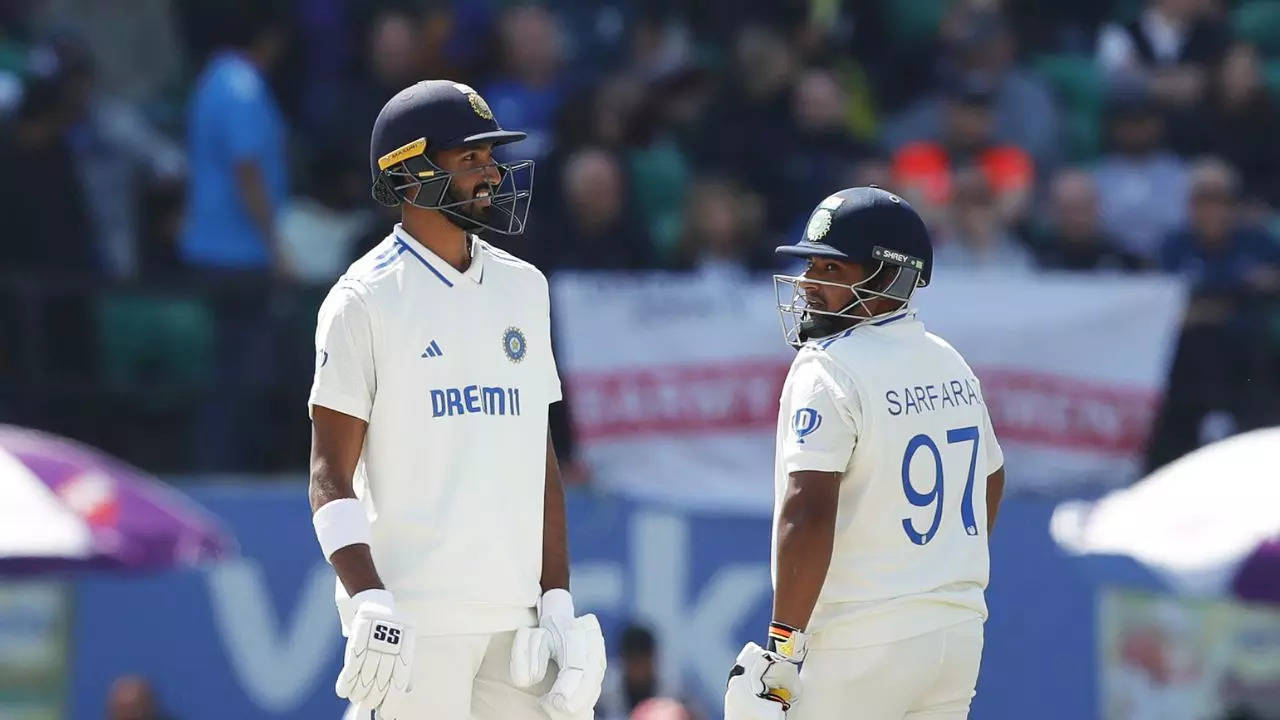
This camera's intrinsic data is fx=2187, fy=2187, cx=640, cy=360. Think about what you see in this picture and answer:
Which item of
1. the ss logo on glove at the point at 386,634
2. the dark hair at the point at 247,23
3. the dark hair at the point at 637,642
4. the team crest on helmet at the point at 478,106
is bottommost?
the dark hair at the point at 637,642

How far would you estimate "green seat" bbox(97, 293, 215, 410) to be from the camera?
34.5 ft

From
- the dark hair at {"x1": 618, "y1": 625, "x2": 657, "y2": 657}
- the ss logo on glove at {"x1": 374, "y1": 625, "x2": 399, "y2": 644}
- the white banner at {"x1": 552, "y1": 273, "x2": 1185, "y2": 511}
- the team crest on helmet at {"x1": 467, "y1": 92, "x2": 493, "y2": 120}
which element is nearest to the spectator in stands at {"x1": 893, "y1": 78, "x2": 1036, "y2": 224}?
the white banner at {"x1": 552, "y1": 273, "x2": 1185, "y2": 511}

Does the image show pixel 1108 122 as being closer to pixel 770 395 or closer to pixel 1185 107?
pixel 1185 107

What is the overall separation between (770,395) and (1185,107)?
3.61 m

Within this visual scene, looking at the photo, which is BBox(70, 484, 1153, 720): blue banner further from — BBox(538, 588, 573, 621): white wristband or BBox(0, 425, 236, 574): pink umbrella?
BBox(538, 588, 573, 621): white wristband

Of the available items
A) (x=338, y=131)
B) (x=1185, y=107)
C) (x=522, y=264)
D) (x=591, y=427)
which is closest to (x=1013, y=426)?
(x=591, y=427)

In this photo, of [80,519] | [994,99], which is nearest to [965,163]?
[994,99]

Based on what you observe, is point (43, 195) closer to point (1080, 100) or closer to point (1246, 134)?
point (1080, 100)

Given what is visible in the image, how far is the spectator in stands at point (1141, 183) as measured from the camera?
38.1ft

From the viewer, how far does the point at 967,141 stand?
1155 centimetres

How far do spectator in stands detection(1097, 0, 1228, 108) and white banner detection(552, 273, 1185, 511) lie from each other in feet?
9.15

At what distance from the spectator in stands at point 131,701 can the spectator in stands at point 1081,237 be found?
16.2 ft

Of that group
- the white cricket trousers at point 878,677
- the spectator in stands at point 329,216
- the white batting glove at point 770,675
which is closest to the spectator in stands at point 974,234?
the spectator in stands at point 329,216

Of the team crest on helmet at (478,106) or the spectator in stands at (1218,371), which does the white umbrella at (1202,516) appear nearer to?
the spectator in stands at (1218,371)
